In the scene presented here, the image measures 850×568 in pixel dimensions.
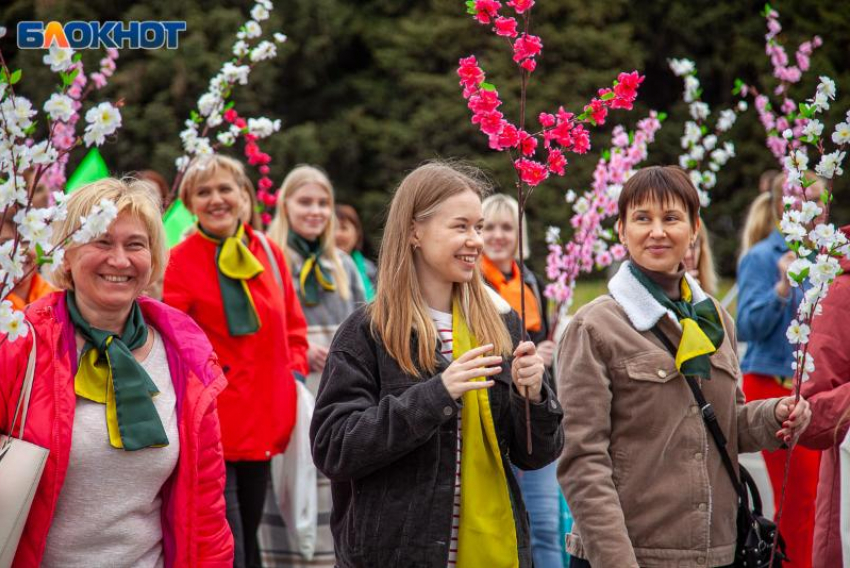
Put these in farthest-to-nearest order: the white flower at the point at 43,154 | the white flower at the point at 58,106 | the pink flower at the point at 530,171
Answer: the pink flower at the point at 530,171
the white flower at the point at 58,106
the white flower at the point at 43,154

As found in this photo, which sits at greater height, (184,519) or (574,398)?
(574,398)

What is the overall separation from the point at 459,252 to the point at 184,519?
1.22m

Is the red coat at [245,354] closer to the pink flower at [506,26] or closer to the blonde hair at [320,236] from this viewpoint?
the blonde hair at [320,236]

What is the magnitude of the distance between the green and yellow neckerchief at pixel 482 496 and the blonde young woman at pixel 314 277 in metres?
3.44

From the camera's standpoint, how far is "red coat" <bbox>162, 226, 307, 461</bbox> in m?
5.69

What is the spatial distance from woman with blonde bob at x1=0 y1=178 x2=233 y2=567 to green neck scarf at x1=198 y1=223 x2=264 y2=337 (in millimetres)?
2020

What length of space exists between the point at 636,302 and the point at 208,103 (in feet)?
9.24

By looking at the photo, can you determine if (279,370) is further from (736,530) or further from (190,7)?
(190,7)

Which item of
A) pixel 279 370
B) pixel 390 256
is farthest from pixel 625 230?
pixel 279 370

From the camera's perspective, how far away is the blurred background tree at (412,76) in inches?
896

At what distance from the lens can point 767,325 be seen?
20.9 ft

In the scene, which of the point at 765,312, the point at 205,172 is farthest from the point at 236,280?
the point at 765,312

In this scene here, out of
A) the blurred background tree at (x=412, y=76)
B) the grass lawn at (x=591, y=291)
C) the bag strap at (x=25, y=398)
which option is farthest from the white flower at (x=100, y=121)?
the blurred background tree at (x=412, y=76)

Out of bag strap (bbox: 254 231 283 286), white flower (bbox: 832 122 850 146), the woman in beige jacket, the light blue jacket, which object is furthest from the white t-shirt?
the light blue jacket
